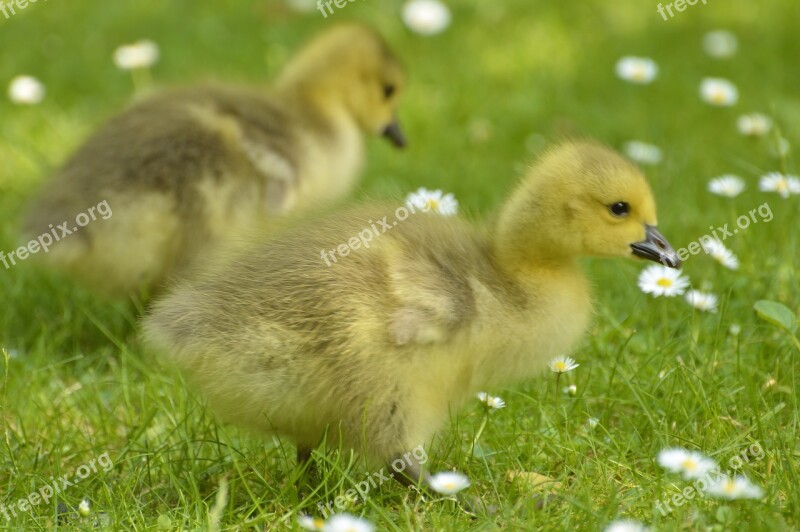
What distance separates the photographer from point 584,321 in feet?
8.33

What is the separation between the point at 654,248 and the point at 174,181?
57.2 inches

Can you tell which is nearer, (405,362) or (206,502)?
(405,362)

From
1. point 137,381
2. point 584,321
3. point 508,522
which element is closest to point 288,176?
point 137,381

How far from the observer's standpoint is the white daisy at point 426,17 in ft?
18.5

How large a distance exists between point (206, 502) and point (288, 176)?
1.45 m

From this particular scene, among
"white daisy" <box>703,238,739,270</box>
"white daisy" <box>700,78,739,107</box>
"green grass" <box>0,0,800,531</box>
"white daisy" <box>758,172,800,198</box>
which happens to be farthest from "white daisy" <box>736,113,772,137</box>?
"white daisy" <box>703,238,739,270</box>

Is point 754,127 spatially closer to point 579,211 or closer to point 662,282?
point 662,282

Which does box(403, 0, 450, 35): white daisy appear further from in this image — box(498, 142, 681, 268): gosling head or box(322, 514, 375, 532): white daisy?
box(322, 514, 375, 532): white daisy

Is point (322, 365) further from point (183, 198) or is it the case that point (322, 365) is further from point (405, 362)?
point (183, 198)

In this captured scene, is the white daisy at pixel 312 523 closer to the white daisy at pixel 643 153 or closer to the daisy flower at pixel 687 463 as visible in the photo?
the daisy flower at pixel 687 463

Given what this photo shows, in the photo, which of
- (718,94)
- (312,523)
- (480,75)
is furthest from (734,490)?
(480,75)

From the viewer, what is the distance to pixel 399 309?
7.42ft

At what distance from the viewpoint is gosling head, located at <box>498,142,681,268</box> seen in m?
2.47

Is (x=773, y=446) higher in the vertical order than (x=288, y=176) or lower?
lower
